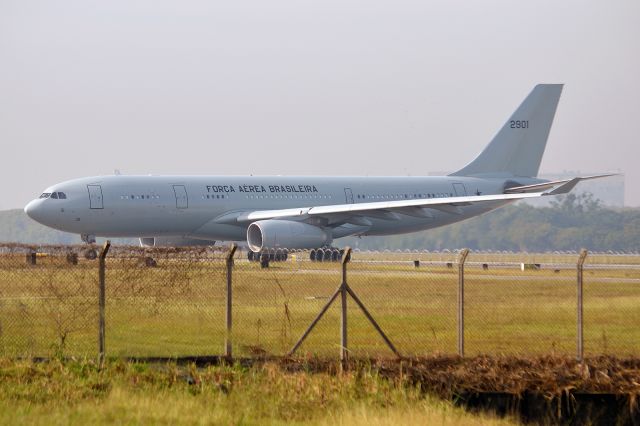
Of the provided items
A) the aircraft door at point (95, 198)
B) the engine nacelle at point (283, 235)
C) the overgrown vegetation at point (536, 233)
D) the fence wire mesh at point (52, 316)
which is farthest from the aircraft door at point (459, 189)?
the overgrown vegetation at point (536, 233)

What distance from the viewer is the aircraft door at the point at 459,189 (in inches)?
2253

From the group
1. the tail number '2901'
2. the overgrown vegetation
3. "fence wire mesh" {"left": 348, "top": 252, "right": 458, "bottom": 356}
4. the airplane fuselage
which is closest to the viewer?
"fence wire mesh" {"left": 348, "top": 252, "right": 458, "bottom": 356}

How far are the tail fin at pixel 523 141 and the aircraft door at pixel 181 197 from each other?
686 inches

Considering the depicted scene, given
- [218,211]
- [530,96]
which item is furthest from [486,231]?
[218,211]

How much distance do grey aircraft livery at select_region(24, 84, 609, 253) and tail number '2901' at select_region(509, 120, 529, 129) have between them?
0.67m

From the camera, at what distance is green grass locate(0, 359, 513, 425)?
13352 mm

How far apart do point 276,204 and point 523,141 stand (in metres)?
15.3

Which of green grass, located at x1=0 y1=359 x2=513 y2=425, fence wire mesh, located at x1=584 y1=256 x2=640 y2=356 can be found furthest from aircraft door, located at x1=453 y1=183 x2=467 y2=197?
green grass, located at x1=0 y1=359 x2=513 y2=425

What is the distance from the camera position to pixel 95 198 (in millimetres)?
45906

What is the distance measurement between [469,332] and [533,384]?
7048 mm

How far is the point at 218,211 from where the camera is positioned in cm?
4916

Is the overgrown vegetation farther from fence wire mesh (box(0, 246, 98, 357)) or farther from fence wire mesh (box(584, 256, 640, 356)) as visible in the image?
fence wire mesh (box(0, 246, 98, 357))

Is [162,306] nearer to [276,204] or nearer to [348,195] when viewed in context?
[276,204]

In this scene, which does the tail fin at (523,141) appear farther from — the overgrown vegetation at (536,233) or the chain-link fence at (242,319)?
the overgrown vegetation at (536,233)
